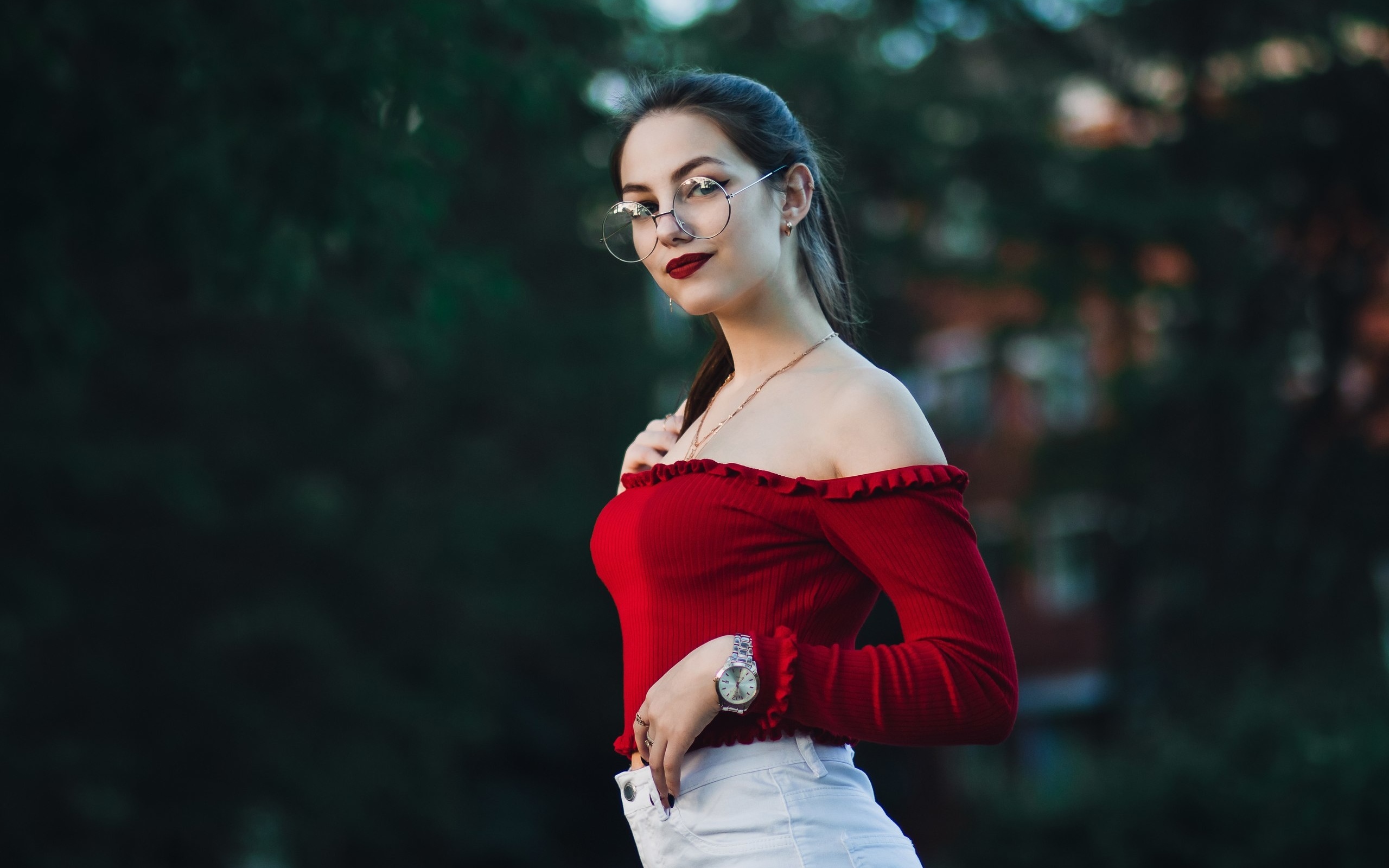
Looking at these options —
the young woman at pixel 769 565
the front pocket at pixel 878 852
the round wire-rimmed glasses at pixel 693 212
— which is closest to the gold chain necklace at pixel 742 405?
the young woman at pixel 769 565

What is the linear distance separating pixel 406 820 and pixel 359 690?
1.28 m

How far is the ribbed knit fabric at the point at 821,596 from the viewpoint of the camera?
75.5 inches

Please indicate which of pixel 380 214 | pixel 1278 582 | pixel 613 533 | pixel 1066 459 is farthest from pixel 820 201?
pixel 1066 459

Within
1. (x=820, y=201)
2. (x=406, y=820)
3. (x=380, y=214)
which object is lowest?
(x=406, y=820)

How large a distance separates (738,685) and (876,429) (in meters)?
0.40

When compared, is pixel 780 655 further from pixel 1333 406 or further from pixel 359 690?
pixel 1333 406

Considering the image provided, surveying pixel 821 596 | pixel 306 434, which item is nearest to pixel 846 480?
pixel 821 596

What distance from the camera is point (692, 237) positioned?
2.21 m

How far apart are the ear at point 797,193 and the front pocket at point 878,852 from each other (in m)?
0.95

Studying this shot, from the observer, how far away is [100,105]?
18.1 ft

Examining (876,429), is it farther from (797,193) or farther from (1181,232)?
(1181,232)

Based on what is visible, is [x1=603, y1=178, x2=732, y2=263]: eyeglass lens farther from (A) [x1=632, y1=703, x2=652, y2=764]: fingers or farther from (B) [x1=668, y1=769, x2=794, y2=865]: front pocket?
(B) [x1=668, y1=769, x2=794, y2=865]: front pocket

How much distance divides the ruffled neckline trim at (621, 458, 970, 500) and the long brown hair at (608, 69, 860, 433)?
0.40 m

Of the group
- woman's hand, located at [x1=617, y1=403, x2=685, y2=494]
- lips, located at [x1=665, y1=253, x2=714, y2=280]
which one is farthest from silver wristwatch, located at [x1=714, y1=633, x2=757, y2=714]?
lips, located at [x1=665, y1=253, x2=714, y2=280]
